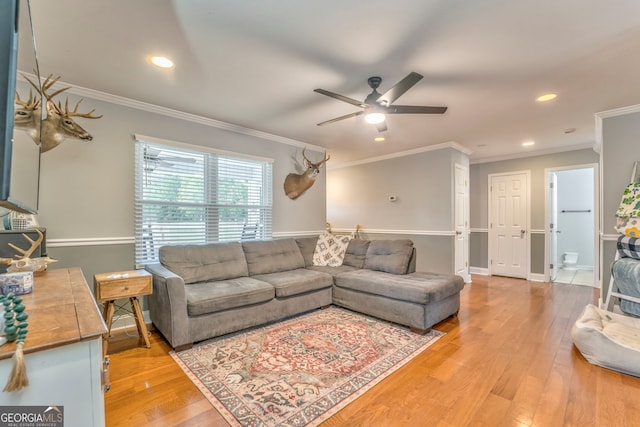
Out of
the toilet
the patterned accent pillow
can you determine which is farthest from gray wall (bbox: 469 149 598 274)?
the patterned accent pillow

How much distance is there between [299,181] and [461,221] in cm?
299

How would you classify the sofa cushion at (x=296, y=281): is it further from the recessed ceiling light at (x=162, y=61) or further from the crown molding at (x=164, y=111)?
the recessed ceiling light at (x=162, y=61)

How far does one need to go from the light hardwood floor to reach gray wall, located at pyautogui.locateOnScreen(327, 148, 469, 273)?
209cm

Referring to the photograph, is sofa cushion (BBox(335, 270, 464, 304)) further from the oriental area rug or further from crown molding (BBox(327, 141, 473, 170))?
crown molding (BBox(327, 141, 473, 170))

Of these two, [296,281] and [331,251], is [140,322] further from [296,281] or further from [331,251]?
[331,251]

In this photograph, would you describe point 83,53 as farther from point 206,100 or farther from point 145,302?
point 145,302

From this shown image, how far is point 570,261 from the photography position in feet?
21.5

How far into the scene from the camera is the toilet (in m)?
6.54

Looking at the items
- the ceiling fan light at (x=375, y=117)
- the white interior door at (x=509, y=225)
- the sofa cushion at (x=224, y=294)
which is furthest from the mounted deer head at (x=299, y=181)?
the white interior door at (x=509, y=225)

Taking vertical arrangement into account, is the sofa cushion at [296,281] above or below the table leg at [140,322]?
above

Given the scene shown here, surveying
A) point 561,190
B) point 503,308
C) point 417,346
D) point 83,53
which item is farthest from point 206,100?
point 561,190

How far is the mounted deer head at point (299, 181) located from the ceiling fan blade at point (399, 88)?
2.21 m

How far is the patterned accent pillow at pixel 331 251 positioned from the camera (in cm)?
420

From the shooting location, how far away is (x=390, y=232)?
18.4 feet
